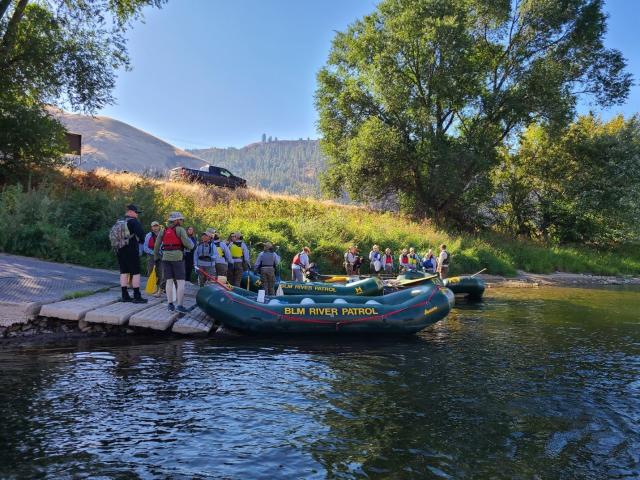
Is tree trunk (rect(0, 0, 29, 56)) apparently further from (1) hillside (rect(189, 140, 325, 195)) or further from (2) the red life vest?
(1) hillside (rect(189, 140, 325, 195))

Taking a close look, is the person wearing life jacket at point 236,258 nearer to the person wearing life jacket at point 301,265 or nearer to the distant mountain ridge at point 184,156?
the person wearing life jacket at point 301,265

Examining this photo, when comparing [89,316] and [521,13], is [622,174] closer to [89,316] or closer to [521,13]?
[521,13]

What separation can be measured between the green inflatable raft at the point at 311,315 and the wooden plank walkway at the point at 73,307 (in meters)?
1.87

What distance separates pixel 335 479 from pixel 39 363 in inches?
195

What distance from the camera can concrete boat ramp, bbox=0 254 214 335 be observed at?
855 centimetres

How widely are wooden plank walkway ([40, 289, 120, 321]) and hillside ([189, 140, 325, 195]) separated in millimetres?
121374

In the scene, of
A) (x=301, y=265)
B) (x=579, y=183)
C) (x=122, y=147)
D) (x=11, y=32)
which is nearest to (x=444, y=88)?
(x=579, y=183)

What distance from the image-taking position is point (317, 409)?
5875 mm

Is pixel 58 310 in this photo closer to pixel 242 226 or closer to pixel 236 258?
pixel 236 258

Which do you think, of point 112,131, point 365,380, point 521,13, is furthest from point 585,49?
point 112,131

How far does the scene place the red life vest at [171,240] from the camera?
8.91 metres

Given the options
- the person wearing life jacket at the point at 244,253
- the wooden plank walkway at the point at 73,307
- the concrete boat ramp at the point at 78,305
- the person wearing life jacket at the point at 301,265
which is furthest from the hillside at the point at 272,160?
the wooden plank walkway at the point at 73,307

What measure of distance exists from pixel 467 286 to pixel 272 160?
509ft

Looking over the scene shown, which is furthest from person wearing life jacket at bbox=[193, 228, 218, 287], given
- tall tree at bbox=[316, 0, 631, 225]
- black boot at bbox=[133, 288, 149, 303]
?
tall tree at bbox=[316, 0, 631, 225]
